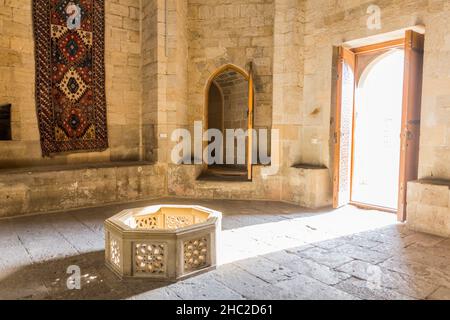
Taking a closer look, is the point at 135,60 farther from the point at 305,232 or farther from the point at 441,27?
the point at 441,27

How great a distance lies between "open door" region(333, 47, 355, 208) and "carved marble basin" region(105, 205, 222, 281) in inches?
112

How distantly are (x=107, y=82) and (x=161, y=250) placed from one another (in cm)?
410

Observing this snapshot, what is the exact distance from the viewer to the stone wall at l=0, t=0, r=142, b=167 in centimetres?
484

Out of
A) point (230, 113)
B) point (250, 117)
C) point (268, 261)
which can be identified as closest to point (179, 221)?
point (268, 261)

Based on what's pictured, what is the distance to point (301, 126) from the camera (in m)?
5.40

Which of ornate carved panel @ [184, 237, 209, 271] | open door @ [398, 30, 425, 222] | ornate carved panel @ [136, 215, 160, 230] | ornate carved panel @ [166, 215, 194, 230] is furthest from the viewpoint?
open door @ [398, 30, 425, 222]

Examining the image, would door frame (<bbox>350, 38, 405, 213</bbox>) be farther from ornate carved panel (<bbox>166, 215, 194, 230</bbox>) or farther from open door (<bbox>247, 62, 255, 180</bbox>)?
ornate carved panel (<bbox>166, 215, 194, 230</bbox>)

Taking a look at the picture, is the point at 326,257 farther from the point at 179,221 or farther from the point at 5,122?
the point at 5,122

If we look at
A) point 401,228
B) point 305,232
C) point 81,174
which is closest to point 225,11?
point 81,174

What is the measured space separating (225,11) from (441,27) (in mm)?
3458

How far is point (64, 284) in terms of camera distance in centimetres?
260

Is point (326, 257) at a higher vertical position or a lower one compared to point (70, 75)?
lower

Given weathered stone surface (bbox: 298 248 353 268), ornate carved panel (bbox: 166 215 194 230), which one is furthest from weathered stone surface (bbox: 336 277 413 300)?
ornate carved panel (bbox: 166 215 194 230)

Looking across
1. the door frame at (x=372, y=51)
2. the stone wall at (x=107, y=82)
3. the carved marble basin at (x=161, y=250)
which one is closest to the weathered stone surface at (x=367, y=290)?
the carved marble basin at (x=161, y=250)
